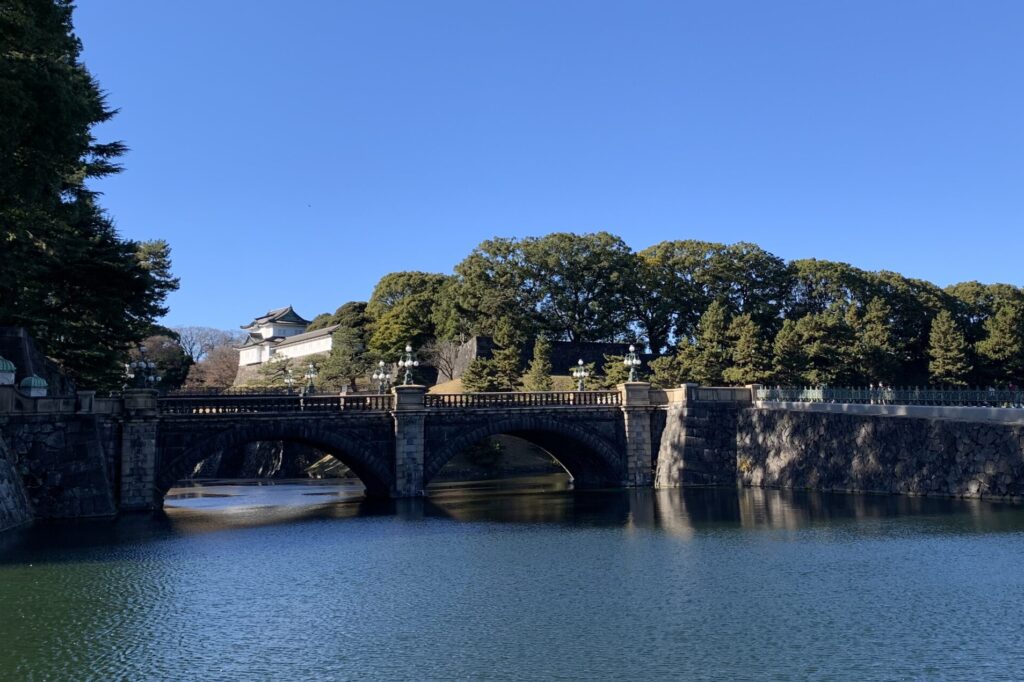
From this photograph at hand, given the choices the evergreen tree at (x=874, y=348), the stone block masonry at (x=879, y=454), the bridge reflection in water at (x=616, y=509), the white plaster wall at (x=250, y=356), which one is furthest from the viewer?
the white plaster wall at (x=250, y=356)

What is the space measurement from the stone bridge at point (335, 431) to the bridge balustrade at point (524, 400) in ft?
0.23

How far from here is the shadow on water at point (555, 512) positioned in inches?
1414

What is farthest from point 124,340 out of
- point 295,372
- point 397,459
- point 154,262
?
point 295,372

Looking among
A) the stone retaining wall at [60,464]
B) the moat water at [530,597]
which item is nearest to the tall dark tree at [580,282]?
the moat water at [530,597]

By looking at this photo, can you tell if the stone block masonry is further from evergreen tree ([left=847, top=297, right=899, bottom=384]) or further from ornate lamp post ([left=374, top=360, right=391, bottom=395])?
evergreen tree ([left=847, top=297, right=899, bottom=384])

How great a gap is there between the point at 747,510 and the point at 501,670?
88.2ft

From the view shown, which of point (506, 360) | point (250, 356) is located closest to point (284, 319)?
point (250, 356)

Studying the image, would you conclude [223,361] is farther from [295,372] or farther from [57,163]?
[57,163]

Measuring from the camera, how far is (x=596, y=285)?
91.6 meters

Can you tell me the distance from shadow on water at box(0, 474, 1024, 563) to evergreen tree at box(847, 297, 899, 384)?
1186 inches

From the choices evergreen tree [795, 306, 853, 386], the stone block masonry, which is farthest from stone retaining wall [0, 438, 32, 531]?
evergreen tree [795, 306, 853, 386]

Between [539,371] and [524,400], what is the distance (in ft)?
84.3

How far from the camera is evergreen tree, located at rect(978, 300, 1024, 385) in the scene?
82250mm

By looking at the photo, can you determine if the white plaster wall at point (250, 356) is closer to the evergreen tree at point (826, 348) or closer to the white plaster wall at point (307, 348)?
the white plaster wall at point (307, 348)
